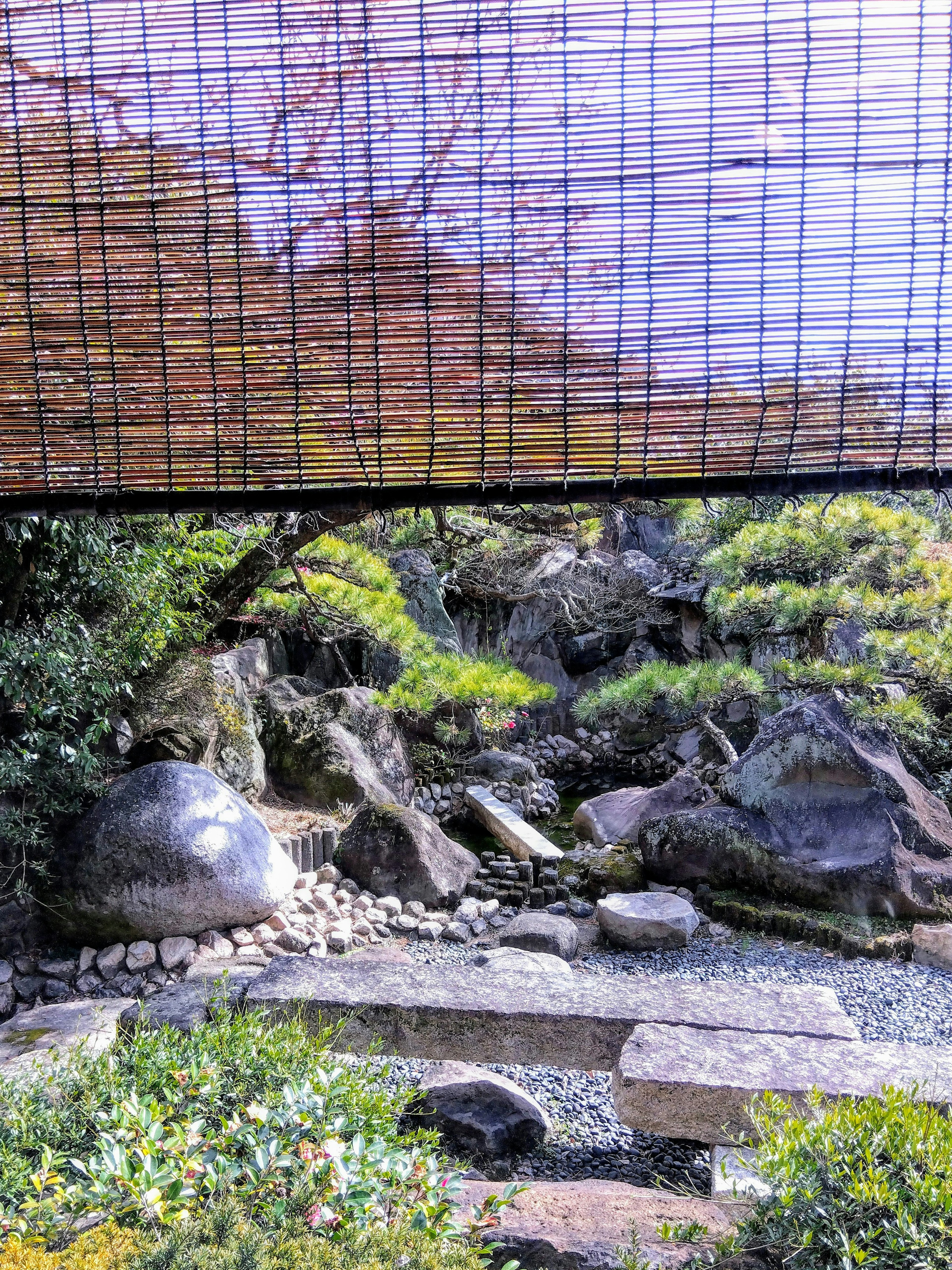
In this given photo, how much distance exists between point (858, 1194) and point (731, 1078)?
99 cm

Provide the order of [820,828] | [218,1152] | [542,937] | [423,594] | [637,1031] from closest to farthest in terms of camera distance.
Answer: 1. [218,1152]
2. [637,1031]
3. [542,937]
4. [820,828]
5. [423,594]

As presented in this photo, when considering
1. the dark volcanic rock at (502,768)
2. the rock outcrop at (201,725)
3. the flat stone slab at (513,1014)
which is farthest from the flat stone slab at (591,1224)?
the dark volcanic rock at (502,768)

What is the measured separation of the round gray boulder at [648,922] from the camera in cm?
498

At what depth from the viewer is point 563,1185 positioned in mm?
2146

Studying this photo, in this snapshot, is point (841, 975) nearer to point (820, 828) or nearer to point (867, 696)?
point (820, 828)

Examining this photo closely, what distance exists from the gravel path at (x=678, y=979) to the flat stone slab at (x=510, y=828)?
151 centimetres

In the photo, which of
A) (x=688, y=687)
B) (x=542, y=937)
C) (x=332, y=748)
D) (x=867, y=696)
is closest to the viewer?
(x=542, y=937)

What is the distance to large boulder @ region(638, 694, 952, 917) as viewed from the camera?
509 cm

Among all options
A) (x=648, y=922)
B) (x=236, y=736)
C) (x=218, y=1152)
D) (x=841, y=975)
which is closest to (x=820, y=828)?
(x=841, y=975)

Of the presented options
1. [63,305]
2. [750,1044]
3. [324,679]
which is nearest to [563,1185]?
[750,1044]

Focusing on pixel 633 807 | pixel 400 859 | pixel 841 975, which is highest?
pixel 400 859

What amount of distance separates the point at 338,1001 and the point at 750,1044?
1370 millimetres

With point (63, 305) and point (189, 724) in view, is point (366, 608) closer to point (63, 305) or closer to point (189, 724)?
point (189, 724)

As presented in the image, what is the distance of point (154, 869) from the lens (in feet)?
14.6
